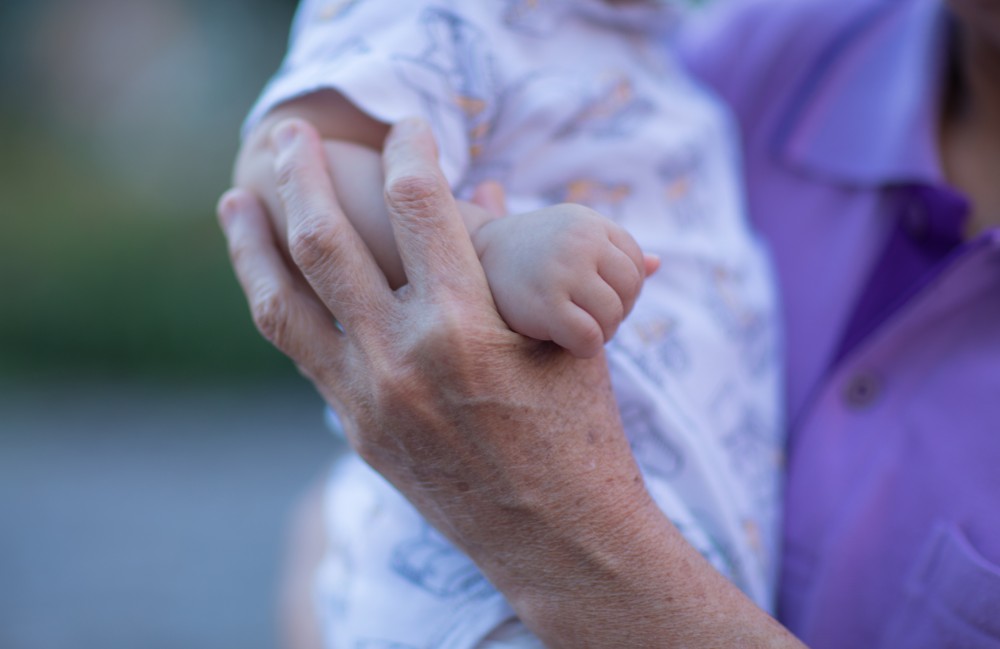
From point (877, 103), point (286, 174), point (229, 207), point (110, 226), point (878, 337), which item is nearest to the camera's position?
point (286, 174)

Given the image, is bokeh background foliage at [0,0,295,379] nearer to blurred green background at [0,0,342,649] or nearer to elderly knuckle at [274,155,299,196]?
blurred green background at [0,0,342,649]

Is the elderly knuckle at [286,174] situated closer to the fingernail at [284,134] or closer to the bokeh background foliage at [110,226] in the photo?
the fingernail at [284,134]

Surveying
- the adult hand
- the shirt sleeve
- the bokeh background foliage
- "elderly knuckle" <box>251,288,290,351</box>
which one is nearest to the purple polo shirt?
the adult hand

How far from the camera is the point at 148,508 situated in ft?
13.5

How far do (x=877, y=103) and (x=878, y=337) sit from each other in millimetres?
494

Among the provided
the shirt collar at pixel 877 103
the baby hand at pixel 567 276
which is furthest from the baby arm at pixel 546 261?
the shirt collar at pixel 877 103

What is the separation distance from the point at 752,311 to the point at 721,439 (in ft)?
0.82

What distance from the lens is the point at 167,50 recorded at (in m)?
6.98

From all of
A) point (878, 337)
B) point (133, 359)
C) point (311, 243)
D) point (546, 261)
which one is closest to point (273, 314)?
point (311, 243)

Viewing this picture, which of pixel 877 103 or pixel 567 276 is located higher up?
pixel 567 276

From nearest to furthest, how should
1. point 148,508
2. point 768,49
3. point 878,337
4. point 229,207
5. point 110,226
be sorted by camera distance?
point 229,207
point 878,337
point 768,49
point 148,508
point 110,226

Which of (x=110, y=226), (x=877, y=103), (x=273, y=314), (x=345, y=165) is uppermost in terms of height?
(x=345, y=165)

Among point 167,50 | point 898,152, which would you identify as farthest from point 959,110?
point 167,50

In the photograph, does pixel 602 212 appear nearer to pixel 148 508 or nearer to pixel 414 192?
pixel 414 192
